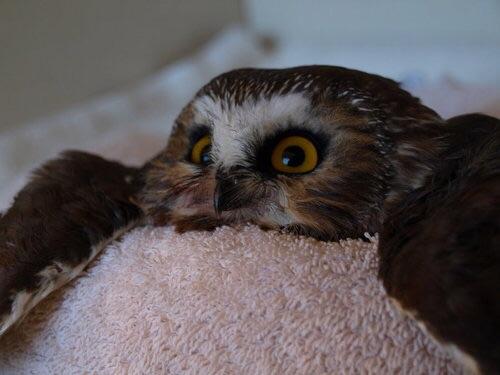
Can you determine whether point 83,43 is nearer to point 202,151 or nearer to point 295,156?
point 202,151

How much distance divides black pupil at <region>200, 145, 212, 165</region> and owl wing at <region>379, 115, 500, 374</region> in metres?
0.25

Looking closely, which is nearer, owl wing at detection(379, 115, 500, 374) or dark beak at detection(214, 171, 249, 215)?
owl wing at detection(379, 115, 500, 374)

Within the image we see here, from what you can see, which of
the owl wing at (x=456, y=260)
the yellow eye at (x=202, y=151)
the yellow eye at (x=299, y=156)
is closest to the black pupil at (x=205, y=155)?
the yellow eye at (x=202, y=151)

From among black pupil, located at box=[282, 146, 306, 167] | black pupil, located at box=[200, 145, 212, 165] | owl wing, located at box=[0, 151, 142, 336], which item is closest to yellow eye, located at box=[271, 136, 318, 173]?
black pupil, located at box=[282, 146, 306, 167]

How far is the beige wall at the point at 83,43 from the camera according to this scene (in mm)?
2053

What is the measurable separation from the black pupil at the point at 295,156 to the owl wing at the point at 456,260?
4.9 inches

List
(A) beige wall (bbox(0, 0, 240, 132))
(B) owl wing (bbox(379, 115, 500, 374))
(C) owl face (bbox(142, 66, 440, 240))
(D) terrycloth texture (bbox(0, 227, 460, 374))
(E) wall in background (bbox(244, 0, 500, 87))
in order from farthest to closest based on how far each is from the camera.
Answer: (A) beige wall (bbox(0, 0, 240, 132))
(E) wall in background (bbox(244, 0, 500, 87))
(C) owl face (bbox(142, 66, 440, 240))
(D) terrycloth texture (bbox(0, 227, 460, 374))
(B) owl wing (bbox(379, 115, 500, 374))

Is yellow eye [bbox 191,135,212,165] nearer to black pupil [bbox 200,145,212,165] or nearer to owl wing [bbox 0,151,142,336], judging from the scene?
black pupil [bbox 200,145,212,165]

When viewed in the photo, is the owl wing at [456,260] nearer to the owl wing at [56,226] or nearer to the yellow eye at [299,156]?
the yellow eye at [299,156]

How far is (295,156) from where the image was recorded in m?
0.71

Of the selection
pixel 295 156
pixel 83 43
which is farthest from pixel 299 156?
pixel 83 43

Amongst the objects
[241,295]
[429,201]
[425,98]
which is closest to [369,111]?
[429,201]

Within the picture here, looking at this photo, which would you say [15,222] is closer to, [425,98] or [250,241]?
[250,241]

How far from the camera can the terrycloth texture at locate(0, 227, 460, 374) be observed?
57 cm
